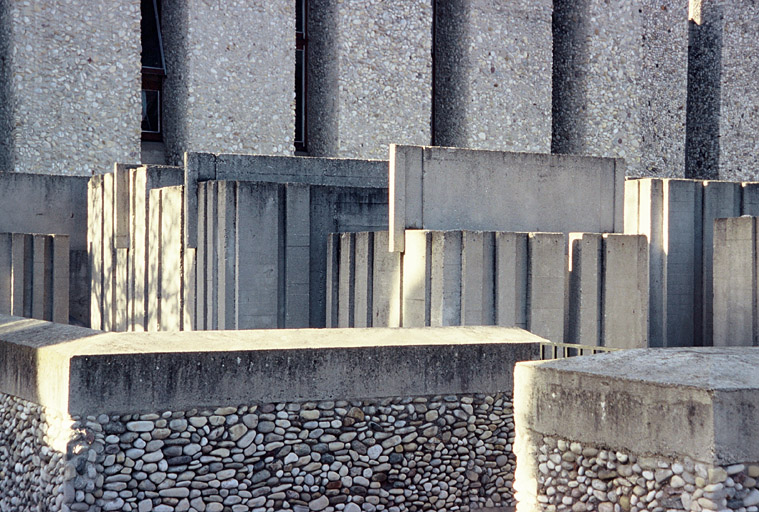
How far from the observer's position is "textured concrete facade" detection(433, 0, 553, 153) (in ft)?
74.7

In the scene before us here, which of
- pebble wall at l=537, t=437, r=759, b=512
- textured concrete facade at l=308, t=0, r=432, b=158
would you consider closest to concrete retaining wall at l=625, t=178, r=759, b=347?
pebble wall at l=537, t=437, r=759, b=512

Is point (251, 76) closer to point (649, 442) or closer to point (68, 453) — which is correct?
point (68, 453)

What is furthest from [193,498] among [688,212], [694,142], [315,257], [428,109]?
[694,142]

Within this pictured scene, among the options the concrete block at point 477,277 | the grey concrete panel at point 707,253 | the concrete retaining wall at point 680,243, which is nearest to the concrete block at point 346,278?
the concrete block at point 477,277

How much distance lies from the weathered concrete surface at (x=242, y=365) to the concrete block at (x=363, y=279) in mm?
2977

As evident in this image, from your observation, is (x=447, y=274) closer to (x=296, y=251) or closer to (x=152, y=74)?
(x=296, y=251)

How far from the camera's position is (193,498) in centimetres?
724

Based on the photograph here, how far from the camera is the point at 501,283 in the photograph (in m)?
10.5

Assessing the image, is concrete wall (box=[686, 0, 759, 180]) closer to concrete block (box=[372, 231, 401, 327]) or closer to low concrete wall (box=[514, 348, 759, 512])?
concrete block (box=[372, 231, 401, 327])

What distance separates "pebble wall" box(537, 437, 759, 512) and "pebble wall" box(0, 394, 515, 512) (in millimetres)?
1679

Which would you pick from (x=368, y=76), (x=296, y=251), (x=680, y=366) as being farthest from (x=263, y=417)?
(x=368, y=76)

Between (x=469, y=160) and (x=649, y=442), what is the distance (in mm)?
5958

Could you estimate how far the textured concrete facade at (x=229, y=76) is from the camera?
2009 centimetres

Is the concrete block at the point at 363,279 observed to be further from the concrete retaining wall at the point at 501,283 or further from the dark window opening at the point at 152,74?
the dark window opening at the point at 152,74
